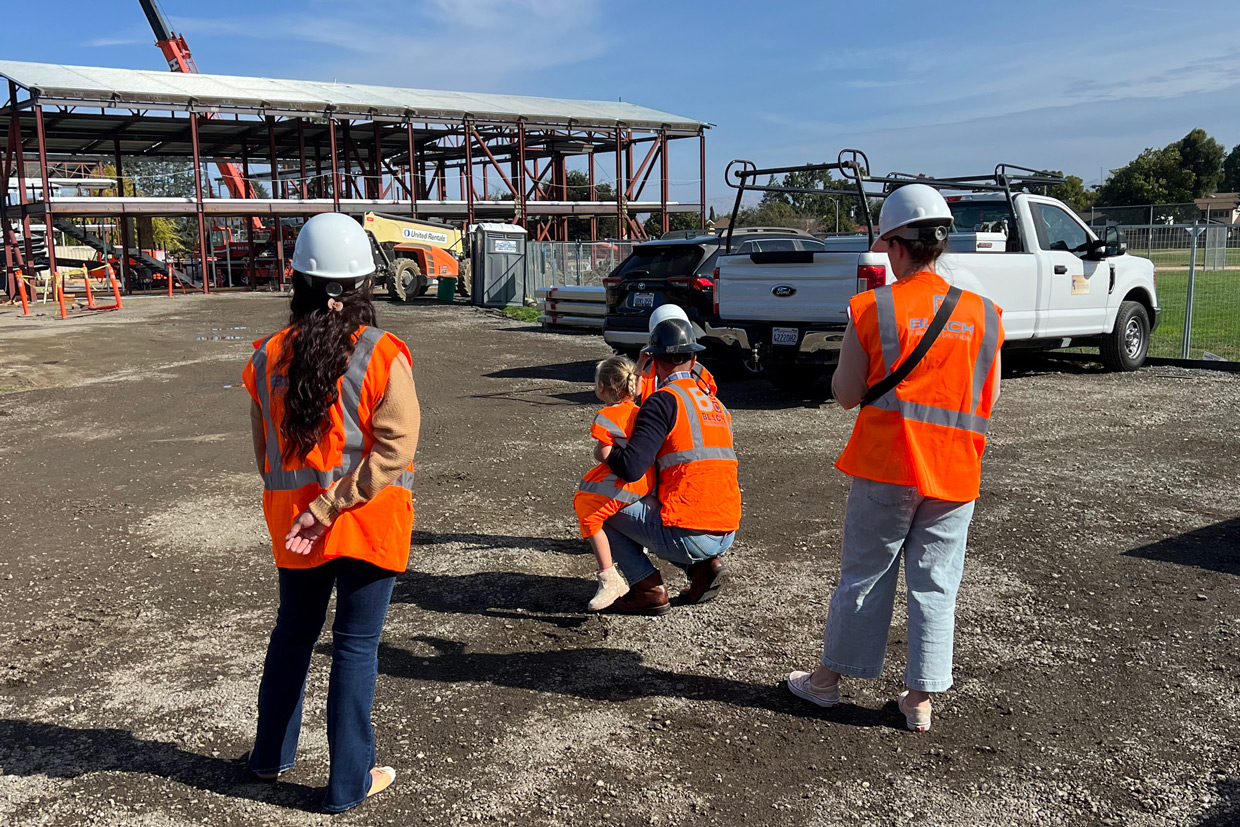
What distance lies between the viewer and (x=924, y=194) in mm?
3387

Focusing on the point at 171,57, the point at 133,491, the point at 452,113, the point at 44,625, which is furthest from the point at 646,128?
the point at 44,625

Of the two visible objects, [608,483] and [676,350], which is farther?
[608,483]

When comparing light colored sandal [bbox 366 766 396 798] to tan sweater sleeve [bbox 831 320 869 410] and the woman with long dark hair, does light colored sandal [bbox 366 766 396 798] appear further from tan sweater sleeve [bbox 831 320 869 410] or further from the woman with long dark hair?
tan sweater sleeve [bbox 831 320 869 410]

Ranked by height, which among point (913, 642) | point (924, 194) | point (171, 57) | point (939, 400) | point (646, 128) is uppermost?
point (171, 57)

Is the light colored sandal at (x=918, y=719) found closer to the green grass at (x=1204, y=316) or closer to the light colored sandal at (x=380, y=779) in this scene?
the light colored sandal at (x=380, y=779)

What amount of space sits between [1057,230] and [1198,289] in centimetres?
1479

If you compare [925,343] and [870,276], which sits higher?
[870,276]

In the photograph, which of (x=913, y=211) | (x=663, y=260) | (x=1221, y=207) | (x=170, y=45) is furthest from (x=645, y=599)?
(x=1221, y=207)

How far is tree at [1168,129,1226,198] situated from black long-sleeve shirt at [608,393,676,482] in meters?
76.9

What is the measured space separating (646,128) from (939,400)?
130 ft

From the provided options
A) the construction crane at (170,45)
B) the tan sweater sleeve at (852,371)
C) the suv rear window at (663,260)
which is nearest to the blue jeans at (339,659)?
the tan sweater sleeve at (852,371)

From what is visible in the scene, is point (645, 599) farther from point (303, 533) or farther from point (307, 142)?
point (307, 142)

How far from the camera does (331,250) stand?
115 inches

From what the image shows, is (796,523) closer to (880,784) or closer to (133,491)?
(880,784)
